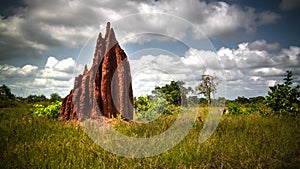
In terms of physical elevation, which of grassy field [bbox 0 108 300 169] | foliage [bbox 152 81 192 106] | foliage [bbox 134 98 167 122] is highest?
foliage [bbox 152 81 192 106]

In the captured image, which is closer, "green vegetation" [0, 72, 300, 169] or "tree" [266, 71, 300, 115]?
"green vegetation" [0, 72, 300, 169]

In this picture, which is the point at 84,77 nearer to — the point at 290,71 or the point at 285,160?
the point at 285,160

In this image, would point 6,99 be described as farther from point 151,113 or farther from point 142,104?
point 151,113

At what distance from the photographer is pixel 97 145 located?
244 inches

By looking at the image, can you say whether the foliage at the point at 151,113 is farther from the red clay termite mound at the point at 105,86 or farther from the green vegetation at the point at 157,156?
the green vegetation at the point at 157,156

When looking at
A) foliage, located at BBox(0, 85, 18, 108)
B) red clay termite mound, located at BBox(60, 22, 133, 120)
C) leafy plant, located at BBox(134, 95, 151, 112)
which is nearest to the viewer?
Result: red clay termite mound, located at BBox(60, 22, 133, 120)

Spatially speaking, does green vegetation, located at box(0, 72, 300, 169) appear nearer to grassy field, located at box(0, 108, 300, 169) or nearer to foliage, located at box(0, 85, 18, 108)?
grassy field, located at box(0, 108, 300, 169)

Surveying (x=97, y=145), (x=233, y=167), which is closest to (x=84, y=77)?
(x=97, y=145)

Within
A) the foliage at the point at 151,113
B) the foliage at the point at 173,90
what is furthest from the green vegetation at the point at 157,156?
the foliage at the point at 151,113

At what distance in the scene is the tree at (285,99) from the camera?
12750mm

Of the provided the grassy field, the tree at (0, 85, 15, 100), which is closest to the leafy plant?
the grassy field

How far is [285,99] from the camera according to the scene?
42.7 feet

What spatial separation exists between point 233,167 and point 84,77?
804cm

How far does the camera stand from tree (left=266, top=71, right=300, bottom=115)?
12.8 meters
